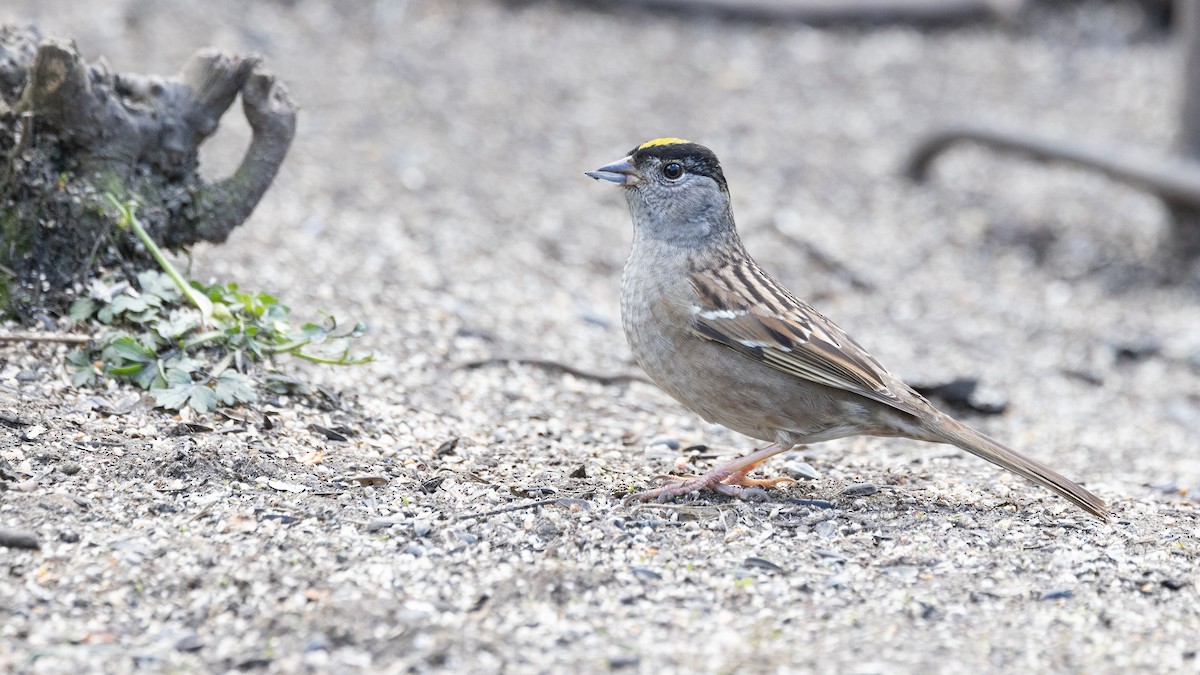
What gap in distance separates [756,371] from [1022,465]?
0.88 metres

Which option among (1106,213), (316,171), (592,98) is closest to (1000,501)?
(316,171)

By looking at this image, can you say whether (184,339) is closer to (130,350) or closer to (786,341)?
(130,350)

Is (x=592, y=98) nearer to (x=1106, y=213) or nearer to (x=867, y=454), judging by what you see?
(x=1106, y=213)

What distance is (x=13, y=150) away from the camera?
177 inches

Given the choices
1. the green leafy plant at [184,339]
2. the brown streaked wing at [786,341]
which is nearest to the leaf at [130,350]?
the green leafy plant at [184,339]

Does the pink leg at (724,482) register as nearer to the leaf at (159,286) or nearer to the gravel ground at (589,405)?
the gravel ground at (589,405)

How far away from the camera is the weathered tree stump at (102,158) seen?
4500 mm

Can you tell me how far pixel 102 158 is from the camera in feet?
15.2

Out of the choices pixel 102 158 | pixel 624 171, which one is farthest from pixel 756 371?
pixel 102 158

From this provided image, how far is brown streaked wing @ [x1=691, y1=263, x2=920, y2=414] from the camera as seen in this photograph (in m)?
4.21

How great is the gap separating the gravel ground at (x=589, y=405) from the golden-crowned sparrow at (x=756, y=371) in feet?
0.72

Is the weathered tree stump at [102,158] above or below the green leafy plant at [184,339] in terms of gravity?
above

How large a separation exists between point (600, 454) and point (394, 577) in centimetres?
146

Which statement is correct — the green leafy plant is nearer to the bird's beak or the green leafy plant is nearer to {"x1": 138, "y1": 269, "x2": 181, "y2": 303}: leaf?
{"x1": 138, "y1": 269, "x2": 181, "y2": 303}: leaf
